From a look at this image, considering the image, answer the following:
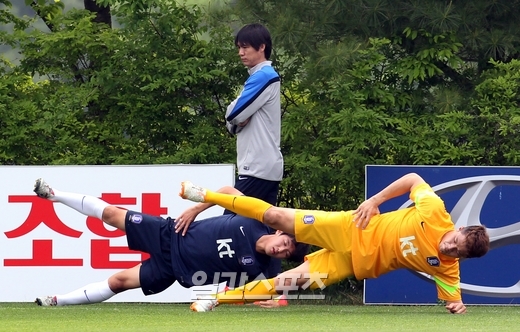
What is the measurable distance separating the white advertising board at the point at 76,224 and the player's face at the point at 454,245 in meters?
2.90

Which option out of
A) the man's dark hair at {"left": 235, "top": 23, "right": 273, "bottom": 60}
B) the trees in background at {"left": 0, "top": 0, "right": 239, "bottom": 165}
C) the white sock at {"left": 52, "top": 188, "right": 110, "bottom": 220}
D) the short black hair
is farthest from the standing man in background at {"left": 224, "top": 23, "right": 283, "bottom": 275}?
the trees in background at {"left": 0, "top": 0, "right": 239, "bottom": 165}

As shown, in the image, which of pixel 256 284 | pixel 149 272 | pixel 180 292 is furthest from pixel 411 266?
pixel 180 292

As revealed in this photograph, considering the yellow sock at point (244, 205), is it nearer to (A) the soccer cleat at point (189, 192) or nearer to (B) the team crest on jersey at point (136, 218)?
(A) the soccer cleat at point (189, 192)

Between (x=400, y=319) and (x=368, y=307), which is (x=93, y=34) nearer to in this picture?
(x=368, y=307)

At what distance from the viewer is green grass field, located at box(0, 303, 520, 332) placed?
6.35 m

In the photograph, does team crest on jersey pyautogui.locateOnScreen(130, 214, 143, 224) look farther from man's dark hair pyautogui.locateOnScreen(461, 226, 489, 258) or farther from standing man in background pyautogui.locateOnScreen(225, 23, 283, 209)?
man's dark hair pyautogui.locateOnScreen(461, 226, 489, 258)

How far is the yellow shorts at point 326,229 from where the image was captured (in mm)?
7152

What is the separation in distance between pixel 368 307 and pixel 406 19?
3689 millimetres

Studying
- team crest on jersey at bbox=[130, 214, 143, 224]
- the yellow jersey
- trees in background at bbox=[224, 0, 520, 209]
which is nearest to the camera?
the yellow jersey

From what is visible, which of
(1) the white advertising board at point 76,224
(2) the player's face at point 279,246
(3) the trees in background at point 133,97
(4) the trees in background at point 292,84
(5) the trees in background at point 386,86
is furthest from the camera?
(3) the trees in background at point 133,97

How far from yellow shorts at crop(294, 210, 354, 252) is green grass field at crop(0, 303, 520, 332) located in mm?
557

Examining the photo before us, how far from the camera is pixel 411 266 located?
23.6 ft

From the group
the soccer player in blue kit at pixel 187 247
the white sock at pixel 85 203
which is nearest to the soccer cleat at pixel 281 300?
the soccer player in blue kit at pixel 187 247

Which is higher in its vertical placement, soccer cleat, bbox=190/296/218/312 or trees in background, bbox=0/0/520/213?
trees in background, bbox=0/0/520/213
